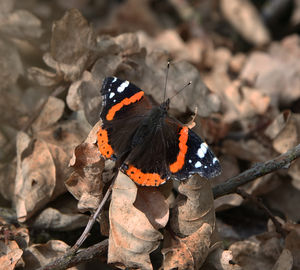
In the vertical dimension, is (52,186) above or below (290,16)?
below

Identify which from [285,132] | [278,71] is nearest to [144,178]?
[285,132]

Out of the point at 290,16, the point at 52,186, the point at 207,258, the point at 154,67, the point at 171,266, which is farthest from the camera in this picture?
the point at 290,16

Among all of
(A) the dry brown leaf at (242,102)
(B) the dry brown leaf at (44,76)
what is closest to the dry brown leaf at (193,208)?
(B) the dry brown leaf at (44,76)

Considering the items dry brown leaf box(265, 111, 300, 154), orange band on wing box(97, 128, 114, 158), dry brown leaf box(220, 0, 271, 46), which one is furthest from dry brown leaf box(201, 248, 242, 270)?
dry brown leaf box(220, 0, 271, 46)

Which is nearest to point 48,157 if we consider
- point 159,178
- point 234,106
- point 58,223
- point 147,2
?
point 58,223

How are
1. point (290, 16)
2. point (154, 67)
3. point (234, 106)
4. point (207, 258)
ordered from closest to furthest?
point (207, 258)
point (154, 67)
point (234, 106)
point (290, 16)

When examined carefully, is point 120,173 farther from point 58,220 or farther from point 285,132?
point 285,132

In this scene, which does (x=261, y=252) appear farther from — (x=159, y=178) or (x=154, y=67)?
(x=154, y=67)
